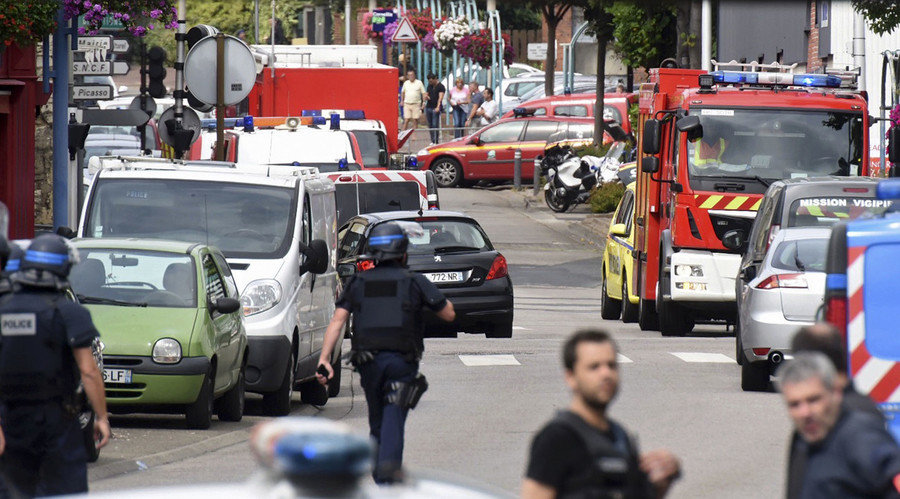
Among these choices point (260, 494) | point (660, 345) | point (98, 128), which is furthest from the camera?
point (98, 128)

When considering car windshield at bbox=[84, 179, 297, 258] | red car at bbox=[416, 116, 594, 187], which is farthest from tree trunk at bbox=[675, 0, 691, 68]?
car windshield at bbox=[84, 179, 297, 258]

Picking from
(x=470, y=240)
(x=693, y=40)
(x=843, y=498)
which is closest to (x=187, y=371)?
(x=843, y=498)

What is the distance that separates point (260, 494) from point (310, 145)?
2325 centimetres

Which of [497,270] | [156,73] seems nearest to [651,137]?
[497,270]

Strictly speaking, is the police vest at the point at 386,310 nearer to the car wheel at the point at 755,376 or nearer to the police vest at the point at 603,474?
the police vest at the point at 603,474

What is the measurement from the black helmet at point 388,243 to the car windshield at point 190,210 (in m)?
5.27

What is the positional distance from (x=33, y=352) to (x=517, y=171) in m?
36.3

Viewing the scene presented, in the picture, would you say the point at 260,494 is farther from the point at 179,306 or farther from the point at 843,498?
the point at 179,306

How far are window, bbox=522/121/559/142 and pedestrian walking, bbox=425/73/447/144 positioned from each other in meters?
8.14

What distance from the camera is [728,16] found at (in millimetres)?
43531

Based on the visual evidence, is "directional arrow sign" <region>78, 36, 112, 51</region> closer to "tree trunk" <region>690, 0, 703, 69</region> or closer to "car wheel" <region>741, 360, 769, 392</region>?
"car wheel" <region>741, 360, 769, 392</region>

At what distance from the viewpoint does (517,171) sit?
4372 centimetres

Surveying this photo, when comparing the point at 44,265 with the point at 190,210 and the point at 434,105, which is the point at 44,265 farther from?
the point at 434,105

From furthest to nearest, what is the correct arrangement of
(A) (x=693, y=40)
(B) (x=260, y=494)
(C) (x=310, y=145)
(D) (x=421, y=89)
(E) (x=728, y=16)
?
(D) (x=421, y=89) → (E) (x=728, y=16) → (A) (x=693, y=40) → (C) (x=310, y=145) → (B) (x=260, y=494)
